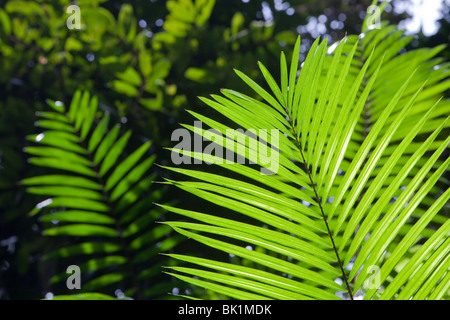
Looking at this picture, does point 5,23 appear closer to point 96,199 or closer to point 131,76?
point 131,76

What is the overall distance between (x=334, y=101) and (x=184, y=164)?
825mm

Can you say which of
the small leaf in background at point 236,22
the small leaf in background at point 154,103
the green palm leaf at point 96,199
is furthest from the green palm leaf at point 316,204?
the small leaf in background at point 236,22

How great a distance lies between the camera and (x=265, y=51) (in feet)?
5.65

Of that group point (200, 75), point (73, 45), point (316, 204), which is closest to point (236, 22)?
point (200, 75)

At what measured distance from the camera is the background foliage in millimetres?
1469

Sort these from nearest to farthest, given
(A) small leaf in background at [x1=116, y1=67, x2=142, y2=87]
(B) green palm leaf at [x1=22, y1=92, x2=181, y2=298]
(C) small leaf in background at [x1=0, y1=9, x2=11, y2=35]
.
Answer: (B) green palm leaf at [x1=22, y1=92, x2=181, y2=298], (A) small leaf in background at [x1=116, y1=67, x2=142, y2=87], (C) small leaf in background at [x1=0, y1=9, x2=11, y2=35]

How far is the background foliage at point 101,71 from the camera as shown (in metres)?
1.47

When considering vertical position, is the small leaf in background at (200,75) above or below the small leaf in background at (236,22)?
below

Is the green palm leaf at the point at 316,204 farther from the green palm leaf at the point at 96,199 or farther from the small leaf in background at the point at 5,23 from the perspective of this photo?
the small leaf in background at the point at 5,23

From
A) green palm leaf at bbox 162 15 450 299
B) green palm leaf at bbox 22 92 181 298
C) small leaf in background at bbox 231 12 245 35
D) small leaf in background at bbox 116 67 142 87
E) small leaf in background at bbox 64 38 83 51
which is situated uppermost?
small leaf in background at bbox 231 12 245 35

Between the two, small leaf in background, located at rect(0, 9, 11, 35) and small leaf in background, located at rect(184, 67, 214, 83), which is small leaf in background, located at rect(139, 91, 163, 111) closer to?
small leaf in background, located at rect(184, 67, 214, 83)

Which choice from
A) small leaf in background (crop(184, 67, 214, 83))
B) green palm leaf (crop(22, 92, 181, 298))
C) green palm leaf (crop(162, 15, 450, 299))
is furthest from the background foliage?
green palm leaf (crop(162, 15, 450, 299))

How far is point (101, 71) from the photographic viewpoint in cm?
155
